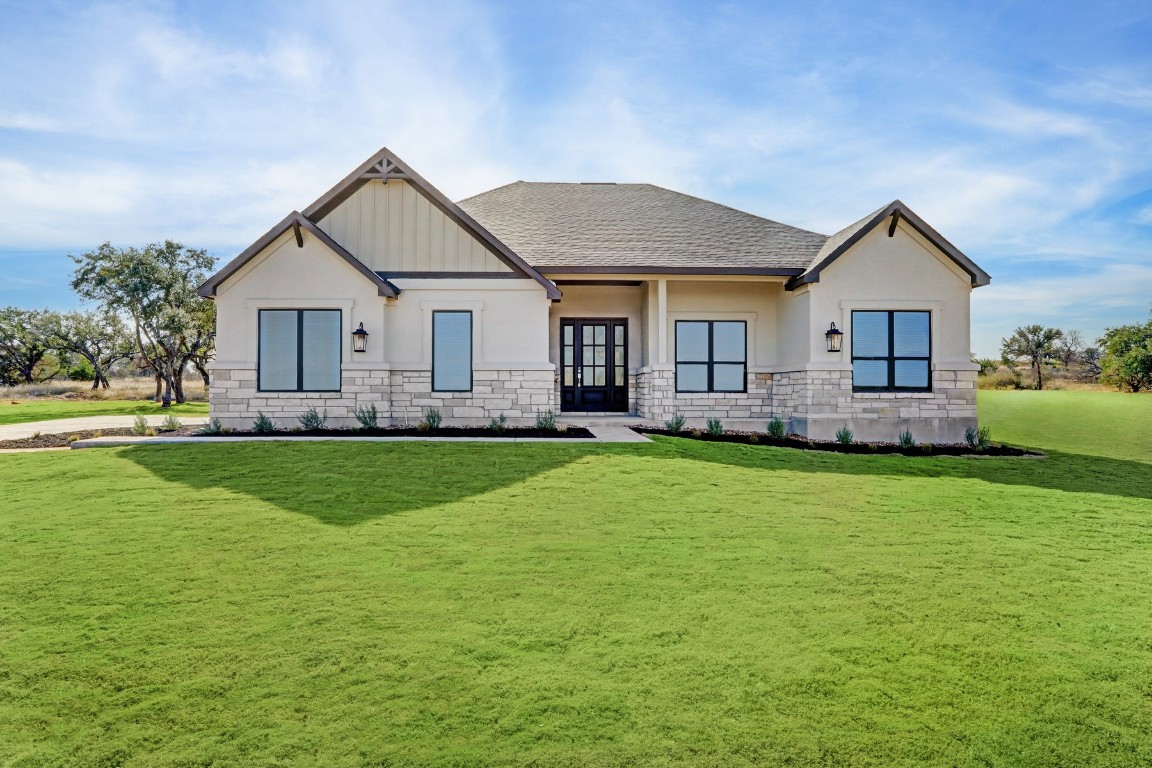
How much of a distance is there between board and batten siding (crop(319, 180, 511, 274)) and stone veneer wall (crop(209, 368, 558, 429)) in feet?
7.53

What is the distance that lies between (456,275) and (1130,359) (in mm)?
30321

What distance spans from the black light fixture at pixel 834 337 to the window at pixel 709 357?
7.24 feet

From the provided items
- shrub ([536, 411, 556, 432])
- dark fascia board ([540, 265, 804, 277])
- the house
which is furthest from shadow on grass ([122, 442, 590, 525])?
dark fascia board ([540, 265, 804, 277])

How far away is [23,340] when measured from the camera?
43531 mm

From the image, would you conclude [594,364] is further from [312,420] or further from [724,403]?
[312,420]

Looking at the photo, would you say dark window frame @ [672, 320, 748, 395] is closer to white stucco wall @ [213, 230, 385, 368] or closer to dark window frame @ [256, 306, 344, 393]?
white stucco wall @ [213, 230, 385, 368]

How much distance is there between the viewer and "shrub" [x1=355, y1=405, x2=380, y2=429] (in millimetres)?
13250

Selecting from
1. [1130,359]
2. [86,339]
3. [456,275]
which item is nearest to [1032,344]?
[1130,359]

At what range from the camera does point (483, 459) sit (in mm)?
9727

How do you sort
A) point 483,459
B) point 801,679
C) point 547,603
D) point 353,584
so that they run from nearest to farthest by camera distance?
point 801,679 < point 547,603 < point 353,584 < point 483,459

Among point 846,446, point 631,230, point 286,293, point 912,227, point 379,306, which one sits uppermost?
point 631,230

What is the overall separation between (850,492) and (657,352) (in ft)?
24.1

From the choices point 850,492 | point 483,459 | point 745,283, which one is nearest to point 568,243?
point 745,283

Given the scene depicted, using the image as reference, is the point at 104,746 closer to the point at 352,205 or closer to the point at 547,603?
the point at 547,603
